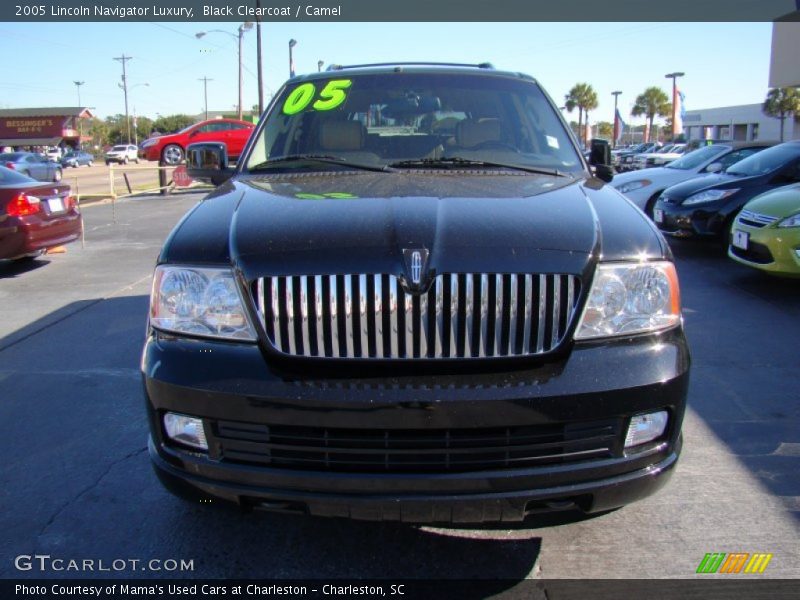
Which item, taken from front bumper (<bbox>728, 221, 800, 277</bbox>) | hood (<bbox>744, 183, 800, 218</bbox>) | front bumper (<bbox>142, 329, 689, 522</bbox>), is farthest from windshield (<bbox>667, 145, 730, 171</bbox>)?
front bumper (<bbox>142, 329, 689, 522</bbox>)

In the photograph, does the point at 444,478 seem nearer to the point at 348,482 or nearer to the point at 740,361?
the point at 348,482

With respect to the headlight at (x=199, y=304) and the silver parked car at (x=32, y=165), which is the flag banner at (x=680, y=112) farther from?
the headlight at (x=199, y=304)

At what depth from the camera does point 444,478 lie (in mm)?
2064

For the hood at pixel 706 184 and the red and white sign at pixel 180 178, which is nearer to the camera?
the hood at pixel 706 184

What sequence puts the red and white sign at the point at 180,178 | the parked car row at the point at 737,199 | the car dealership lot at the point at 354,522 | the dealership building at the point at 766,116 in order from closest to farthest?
the car dealership lot at the point at 354,522
the parked car row at the point at 737,199
the red and white sign at the point at 180,178
the dealership building at the point at 766,116

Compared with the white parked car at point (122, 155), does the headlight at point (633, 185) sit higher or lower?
lower

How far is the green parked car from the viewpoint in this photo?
21.4 feet

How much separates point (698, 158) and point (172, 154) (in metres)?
20.1

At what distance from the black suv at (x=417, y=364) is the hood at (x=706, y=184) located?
24.6ft

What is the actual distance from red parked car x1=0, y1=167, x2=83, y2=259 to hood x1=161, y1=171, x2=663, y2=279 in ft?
21.6

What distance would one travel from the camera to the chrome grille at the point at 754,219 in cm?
687

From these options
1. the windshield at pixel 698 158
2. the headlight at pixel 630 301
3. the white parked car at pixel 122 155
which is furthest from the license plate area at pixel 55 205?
the white parked car at pixel 122 155

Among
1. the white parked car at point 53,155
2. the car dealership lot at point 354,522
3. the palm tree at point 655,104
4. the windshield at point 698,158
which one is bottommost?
the car dealership lot at point 354,522

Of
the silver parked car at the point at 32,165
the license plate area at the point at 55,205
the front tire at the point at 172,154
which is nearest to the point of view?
the license plate area at the point at 55,205
